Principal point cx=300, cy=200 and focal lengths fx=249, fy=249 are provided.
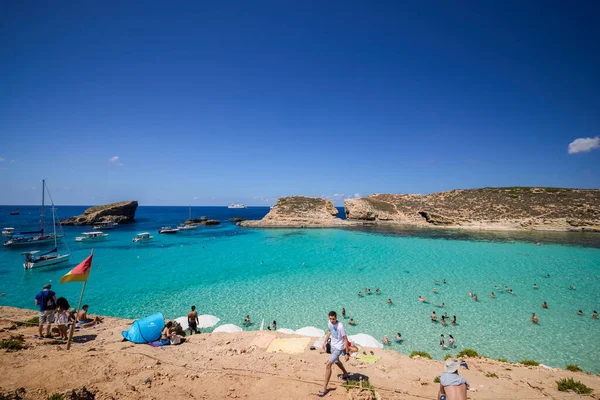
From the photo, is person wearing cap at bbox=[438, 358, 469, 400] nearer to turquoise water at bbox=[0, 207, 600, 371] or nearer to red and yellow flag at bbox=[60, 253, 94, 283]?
turquoise water at bbox=[0, 207, 600, 371]

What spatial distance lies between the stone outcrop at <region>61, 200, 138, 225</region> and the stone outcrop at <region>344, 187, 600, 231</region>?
78.4 m

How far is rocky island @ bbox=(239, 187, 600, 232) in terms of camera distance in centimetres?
6006

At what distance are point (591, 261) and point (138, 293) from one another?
5111cm

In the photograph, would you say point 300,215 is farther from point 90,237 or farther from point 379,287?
point 379,287

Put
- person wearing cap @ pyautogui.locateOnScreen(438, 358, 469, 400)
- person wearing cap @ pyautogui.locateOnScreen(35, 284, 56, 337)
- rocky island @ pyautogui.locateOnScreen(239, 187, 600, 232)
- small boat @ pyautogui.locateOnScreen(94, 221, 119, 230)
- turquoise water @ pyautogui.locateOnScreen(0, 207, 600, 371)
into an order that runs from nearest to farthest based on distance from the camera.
Result: person wearing cap @ pyautogui.locateOnScreen(438, 358, 469, 400) < person wearing cap @ pyautogui.locateOnScreen(35, 284, 56, 337) < turquoise water @ pyautogui.locateOnScreen(0, 207, 600, 371) < rocky island @ pyautogui.locateOnScreen(239, 187, 600, 232) < small boat @ pyautogui.locateOnScreen(94, 221, 119, 230)

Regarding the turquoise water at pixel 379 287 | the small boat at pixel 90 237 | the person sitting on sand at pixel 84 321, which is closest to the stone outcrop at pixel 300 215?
the turquoise water at pixel 379 287

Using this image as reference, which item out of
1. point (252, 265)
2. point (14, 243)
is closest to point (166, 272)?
point (252, 265)

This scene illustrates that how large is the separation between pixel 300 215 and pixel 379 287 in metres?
55.2

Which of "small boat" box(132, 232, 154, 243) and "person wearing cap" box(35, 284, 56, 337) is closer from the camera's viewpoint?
"person wearing cap" box(35, 284, 56, 337)

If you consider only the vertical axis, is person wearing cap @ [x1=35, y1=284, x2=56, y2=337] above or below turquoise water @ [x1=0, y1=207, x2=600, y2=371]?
above

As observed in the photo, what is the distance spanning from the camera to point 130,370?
27.0 feet

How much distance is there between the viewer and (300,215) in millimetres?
77625

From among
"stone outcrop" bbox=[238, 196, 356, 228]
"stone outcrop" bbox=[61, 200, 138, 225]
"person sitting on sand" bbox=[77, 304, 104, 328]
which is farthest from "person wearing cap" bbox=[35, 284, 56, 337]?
"stone outcrop" bbox=[61, 200, 138, 225]

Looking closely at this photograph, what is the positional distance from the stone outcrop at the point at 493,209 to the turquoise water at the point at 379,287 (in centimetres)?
1991
